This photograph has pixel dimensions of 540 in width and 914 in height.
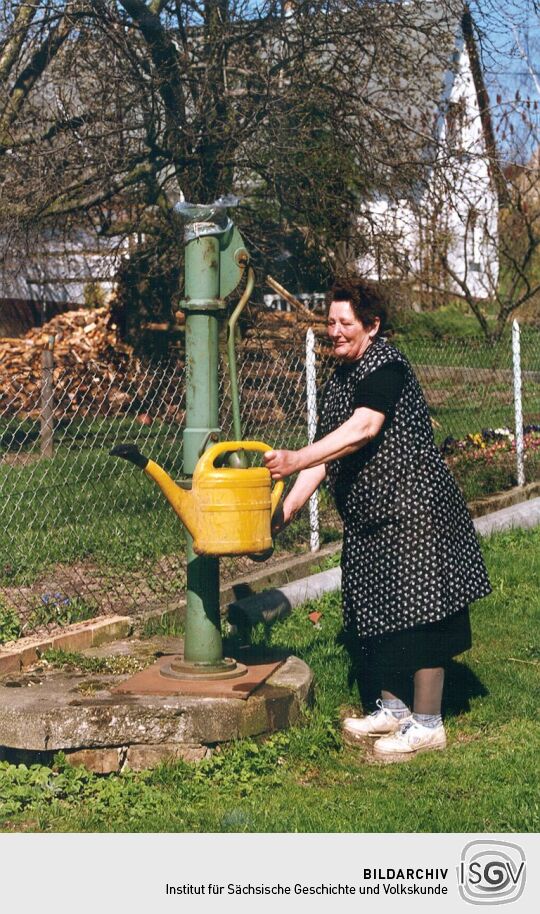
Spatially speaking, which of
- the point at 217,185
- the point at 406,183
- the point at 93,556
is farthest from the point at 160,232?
the point at 93,556

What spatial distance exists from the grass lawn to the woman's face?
4.50ft

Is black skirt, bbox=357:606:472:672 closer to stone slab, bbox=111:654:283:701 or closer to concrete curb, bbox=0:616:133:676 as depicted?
stone slab, bbox=111:654:283:701

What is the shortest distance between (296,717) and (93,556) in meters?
2.66

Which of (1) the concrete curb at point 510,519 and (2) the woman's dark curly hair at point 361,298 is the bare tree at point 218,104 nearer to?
(1) the concrete curb at point 510,519

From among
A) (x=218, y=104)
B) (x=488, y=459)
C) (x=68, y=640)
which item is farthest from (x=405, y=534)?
(x=218, y=104)

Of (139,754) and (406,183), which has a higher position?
(406,183)

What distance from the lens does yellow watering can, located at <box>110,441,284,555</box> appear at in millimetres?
3924

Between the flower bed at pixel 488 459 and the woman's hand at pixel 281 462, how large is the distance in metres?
4.94

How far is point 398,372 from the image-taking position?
13.9 feet

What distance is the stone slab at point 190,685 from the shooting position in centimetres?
421
